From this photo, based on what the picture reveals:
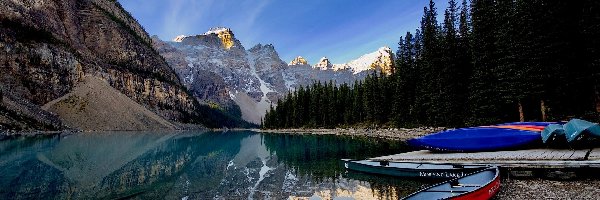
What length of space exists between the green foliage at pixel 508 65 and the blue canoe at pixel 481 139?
11.1m

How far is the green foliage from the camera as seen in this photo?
3600cm

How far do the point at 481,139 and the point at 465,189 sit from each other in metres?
14.6

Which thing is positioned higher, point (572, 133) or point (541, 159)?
point (572, 133)

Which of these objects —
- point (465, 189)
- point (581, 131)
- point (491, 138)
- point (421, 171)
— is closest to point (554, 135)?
point (581, 131)

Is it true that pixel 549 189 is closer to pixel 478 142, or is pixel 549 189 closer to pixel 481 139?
pixel 481 139

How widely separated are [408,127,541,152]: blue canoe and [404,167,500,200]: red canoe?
10186 millimetres

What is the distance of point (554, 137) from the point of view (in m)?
24.9

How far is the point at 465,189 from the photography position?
15.2 meters

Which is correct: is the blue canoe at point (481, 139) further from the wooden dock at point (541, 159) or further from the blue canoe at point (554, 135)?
the wooden dock at point (541, 159)

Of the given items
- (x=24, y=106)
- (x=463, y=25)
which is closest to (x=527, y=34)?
(x=463, y=25)

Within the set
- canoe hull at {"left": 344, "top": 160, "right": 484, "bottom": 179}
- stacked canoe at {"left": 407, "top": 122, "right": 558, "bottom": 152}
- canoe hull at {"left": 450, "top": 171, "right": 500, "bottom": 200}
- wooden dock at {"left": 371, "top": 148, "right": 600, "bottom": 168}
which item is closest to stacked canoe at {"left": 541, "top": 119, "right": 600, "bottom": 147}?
wooden dock at {"left": 371, "top": 148, "right": 600, "bottom": 168}

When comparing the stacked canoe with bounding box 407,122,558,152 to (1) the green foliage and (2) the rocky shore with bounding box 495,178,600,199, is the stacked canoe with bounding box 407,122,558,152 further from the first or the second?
(1) the green foliage

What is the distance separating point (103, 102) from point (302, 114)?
93366mm

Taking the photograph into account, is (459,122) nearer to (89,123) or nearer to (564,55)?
(564,55)
